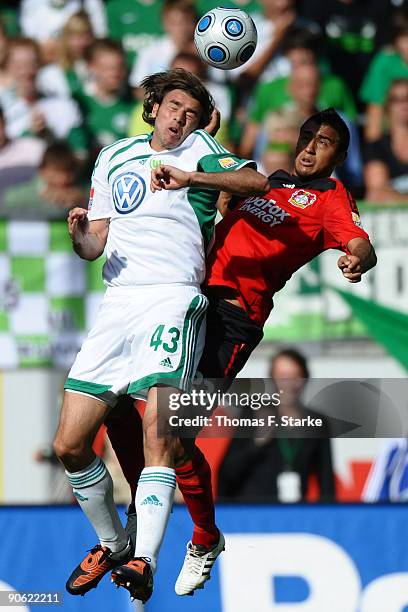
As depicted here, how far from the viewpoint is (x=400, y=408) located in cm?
721

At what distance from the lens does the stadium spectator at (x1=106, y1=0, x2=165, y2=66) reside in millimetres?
11117

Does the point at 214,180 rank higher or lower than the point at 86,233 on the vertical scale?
higher

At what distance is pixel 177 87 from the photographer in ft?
19.7

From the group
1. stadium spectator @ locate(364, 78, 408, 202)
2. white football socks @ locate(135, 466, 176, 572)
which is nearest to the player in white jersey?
white football socks @ locate(135, 466, 176, 572)

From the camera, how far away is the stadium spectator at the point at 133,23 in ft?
36.5

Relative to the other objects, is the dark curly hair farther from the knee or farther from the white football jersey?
the knee

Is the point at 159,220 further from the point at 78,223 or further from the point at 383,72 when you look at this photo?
the point at 383,72

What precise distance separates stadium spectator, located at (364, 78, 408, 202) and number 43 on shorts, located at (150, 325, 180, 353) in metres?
4.84

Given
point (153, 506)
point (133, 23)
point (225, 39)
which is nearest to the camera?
point (153, 506)

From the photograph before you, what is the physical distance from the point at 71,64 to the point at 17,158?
108 centimetres

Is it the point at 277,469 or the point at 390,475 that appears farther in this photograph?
the point at 390,475

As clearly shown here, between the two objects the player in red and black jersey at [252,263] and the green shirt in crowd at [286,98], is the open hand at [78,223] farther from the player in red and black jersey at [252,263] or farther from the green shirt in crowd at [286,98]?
the green shirt in crowd at [286,98]

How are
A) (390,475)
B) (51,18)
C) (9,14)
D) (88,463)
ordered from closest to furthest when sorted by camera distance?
(88,463)
(390,475)
(51,18)
(9,14)

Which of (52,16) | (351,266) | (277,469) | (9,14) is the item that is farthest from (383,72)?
(351,266)
